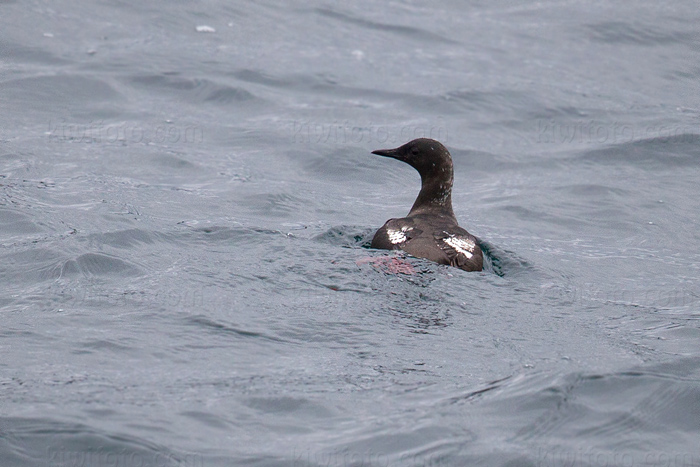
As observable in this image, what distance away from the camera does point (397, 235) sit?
24.1ft

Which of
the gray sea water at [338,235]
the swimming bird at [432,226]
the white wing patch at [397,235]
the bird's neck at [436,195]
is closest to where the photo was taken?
the gray sea water at [338,235]

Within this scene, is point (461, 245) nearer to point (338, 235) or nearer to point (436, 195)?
point (436, 195)

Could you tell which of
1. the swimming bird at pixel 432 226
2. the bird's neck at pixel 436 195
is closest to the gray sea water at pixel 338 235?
the swimming bird at pixel 432 226

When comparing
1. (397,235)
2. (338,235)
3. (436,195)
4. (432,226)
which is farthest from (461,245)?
(338,235)

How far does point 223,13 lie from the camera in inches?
600

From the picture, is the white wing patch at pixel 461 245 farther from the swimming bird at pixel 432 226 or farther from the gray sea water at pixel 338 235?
the gray sea water at pixel 338 235

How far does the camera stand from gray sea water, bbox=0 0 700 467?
193 inches

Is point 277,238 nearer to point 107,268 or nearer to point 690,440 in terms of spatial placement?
point 107,268

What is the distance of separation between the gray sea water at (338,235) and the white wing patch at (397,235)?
27 cm

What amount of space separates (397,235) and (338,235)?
1025 millimetres

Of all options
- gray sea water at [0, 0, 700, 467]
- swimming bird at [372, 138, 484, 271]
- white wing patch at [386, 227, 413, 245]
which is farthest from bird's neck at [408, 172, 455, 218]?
white wing patch at [386, 227, 413, 245]

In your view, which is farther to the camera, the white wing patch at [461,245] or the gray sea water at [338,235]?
the white wing patch at [461,245]

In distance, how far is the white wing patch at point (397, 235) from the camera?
727cm

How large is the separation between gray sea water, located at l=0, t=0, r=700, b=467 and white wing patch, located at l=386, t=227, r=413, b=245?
269mm
